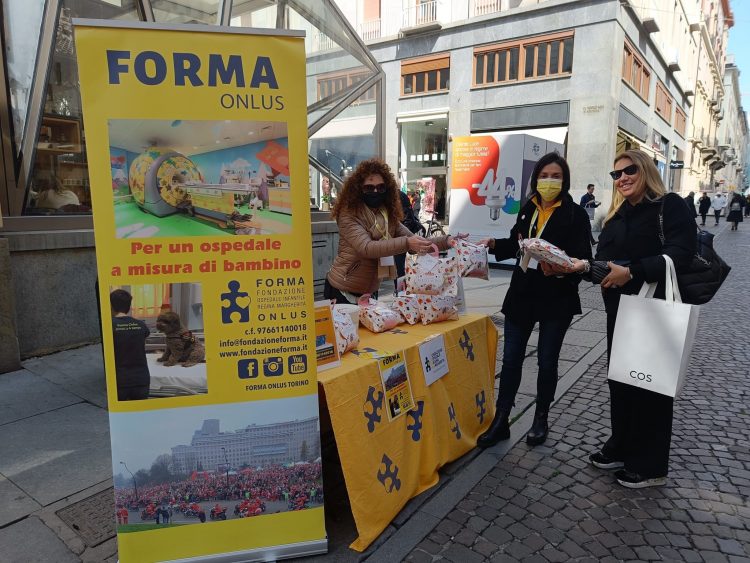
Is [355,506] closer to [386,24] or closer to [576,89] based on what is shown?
[576,89]

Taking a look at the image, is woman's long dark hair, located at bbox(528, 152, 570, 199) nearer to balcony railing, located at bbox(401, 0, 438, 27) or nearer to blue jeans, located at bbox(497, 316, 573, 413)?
blue jeans, located at bbox(497, 316, 573, 413)

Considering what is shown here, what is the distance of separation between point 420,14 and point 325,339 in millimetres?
24602

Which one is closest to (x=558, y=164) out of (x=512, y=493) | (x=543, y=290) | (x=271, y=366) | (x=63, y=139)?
(x=543, y=290)

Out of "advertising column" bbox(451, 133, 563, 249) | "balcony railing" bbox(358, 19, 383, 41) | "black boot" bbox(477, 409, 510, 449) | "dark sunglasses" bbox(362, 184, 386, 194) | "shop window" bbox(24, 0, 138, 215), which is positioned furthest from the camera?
"balcony railing" bbox(358, 19, 383, 41)

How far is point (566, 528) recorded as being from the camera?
2.58 metres

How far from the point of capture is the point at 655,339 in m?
2.58

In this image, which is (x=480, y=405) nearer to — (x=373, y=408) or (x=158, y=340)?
(x=373, y=408)

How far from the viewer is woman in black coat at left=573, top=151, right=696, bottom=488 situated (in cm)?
265

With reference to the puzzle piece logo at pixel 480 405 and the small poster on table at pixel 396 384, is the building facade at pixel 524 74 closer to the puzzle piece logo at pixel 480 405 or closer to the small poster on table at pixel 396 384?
the puzzle piece logo at pixel 480 405

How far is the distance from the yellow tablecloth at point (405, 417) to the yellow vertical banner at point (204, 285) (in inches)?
6.7

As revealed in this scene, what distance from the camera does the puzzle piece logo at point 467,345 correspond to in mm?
3239

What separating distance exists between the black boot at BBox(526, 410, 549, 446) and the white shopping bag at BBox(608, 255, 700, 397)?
2.77 ft

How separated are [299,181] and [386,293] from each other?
21.3 feet

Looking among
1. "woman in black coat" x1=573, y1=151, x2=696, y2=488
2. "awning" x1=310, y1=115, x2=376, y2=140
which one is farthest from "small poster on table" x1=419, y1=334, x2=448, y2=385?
"awning" x1=310, y1=115, x2=376, y2=140
